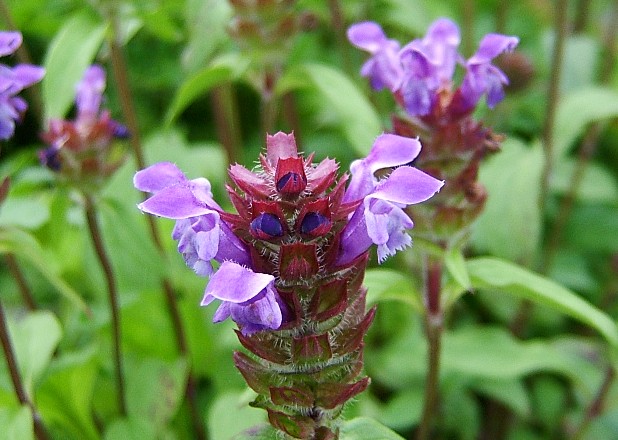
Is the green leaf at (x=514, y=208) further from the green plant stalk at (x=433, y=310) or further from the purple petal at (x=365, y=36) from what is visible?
the purple petal at (x=365, y=36)

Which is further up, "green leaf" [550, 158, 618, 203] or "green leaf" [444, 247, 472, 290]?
"green leaf" [444, 247, 472, 290]

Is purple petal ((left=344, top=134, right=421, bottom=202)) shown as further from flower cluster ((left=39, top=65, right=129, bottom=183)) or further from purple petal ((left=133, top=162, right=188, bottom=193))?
flower cluster ((left=39, top=65, right=129, bottom=183))

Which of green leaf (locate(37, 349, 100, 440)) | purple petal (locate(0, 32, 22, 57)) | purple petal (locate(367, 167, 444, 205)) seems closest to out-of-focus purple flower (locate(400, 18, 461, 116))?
purple petal (locate(367, 167, 444, 205))

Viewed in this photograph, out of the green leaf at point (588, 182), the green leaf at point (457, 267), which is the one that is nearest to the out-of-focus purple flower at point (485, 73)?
the green leaf at point (457, 267)

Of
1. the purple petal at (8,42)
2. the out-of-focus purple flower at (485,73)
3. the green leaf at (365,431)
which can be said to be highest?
the purple petal at (8,42)

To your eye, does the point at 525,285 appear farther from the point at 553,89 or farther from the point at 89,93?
the point at 89,93

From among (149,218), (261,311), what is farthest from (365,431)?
(149,218)

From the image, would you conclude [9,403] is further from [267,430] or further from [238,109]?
[238,109]
